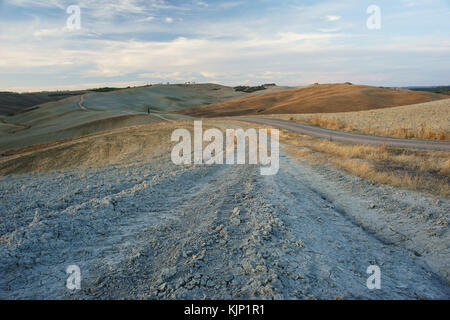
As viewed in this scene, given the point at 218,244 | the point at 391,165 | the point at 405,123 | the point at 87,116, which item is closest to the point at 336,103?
the point at 405,123

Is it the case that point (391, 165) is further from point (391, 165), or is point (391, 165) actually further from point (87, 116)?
point (87, 116)

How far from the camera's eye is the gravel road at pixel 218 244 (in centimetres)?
433

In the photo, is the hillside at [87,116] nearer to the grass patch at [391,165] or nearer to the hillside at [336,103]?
the hillside at [336,103]

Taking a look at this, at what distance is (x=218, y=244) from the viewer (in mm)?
5617

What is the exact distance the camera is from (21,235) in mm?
5480

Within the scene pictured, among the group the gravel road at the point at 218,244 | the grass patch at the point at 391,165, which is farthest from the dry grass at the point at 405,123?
the gravel road at the point at 218,244

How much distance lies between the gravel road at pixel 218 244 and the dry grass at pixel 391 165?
48.4 inches

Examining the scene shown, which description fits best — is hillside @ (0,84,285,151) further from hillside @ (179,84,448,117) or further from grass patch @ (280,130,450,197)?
grass patch @ (280,130,450,197)

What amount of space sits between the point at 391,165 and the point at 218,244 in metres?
11.1

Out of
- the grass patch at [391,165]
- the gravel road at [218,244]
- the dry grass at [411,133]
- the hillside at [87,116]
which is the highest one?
the hillside at [87,116]

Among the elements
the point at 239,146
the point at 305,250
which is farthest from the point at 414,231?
the point at 239,146
